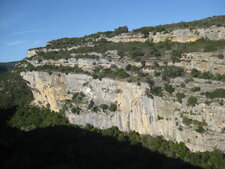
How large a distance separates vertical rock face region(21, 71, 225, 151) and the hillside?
10cm

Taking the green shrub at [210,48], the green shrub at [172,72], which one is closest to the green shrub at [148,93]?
the green shrub at [172,72]

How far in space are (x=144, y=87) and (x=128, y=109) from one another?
4097 mm

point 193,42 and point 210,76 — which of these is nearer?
point 210,76

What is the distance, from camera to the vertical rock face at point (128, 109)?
23.5 m

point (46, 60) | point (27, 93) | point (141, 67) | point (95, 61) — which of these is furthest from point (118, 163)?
point (27, 93)

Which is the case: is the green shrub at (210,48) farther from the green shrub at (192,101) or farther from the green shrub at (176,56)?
the green shrub at (192,101)

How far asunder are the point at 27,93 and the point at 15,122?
1000 cm

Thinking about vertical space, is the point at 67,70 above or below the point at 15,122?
above

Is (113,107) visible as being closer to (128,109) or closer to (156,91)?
(128,109)

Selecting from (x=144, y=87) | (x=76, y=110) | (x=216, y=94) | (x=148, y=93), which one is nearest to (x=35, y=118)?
(x=76, y=110)

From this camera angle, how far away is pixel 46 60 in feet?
144

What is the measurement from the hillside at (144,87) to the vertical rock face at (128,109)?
0.10 meters

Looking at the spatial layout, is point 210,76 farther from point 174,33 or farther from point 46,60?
point 46,60

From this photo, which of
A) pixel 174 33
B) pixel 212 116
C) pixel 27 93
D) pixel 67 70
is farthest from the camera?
pixel 27 93
